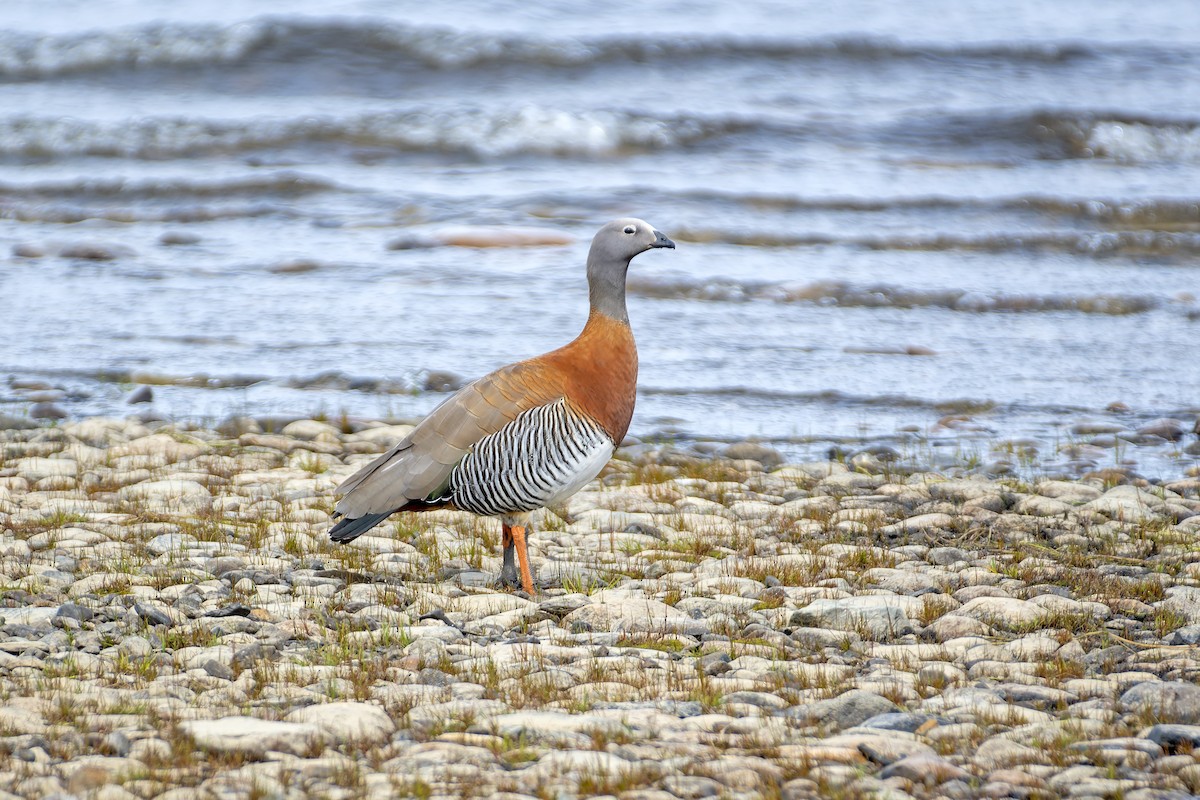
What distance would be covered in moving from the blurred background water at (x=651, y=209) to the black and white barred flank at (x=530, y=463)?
11.6ft

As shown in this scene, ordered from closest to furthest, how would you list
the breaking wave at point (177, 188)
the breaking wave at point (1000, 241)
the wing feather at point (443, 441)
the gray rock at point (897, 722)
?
the gray rock at point (897, 722), the wing feather at point (443, 441), the breaking wave at point (1000, 241), the breaking wave at point (177, 188)

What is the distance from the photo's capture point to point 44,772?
4430mm

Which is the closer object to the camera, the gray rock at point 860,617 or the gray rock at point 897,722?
the gray rock at point 897,722

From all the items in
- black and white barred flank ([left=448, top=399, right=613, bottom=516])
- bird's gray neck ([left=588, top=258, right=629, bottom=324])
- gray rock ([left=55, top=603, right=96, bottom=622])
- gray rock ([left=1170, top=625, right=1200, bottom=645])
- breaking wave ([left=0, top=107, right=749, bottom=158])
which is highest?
breaking wave ([left=0, top=107, right=749, bottom=158])

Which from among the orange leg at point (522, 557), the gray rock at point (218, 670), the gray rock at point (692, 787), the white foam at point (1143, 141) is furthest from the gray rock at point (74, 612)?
the white foam at point (1143, 141)

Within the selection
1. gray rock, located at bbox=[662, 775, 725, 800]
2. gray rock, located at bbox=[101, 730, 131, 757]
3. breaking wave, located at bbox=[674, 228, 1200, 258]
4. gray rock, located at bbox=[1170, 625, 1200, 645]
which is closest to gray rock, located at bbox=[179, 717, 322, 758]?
gray rock, located at bbox=[101, 730, 131, 757]

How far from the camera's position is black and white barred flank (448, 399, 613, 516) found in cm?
682

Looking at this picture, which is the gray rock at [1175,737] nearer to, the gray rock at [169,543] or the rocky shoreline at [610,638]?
the rocky shoreline at [610,638]

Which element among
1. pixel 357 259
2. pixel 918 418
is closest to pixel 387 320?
pixel 357 259

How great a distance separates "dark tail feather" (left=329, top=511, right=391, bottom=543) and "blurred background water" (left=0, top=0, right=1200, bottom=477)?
4053mm

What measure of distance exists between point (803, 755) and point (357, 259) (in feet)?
A: 41.7

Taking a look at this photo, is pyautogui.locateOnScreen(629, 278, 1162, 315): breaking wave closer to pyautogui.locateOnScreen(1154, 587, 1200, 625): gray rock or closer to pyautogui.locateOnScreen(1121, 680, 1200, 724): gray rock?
pyautogui.locateOnScreen(1154, 587, 1200, 625): gray rock

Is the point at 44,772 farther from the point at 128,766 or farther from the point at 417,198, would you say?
the point at 417,198

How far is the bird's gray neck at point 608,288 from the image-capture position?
7422 millimetres
